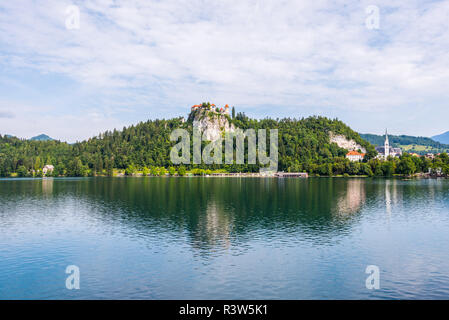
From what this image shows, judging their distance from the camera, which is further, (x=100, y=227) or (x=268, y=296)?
(x=100, y=227)

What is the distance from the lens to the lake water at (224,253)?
27938 millimetres

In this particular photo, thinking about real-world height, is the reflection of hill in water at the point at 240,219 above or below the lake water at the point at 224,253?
above

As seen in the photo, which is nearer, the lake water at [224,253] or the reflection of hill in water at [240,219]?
the lake water at [224,253]

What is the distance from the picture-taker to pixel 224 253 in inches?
1492

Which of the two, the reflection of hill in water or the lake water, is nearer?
the lake water

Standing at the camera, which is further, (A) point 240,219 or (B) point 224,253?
(A) point 240,219

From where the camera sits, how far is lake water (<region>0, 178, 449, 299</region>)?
27.9m

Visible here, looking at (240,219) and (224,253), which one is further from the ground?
(240,219)

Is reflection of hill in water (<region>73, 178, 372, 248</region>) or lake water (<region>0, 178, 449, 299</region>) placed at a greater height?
reflection of hill in water (<region>73, 178, 372, 248</region>)

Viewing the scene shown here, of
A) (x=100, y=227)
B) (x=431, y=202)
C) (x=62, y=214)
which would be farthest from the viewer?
(x=431, y=202)
